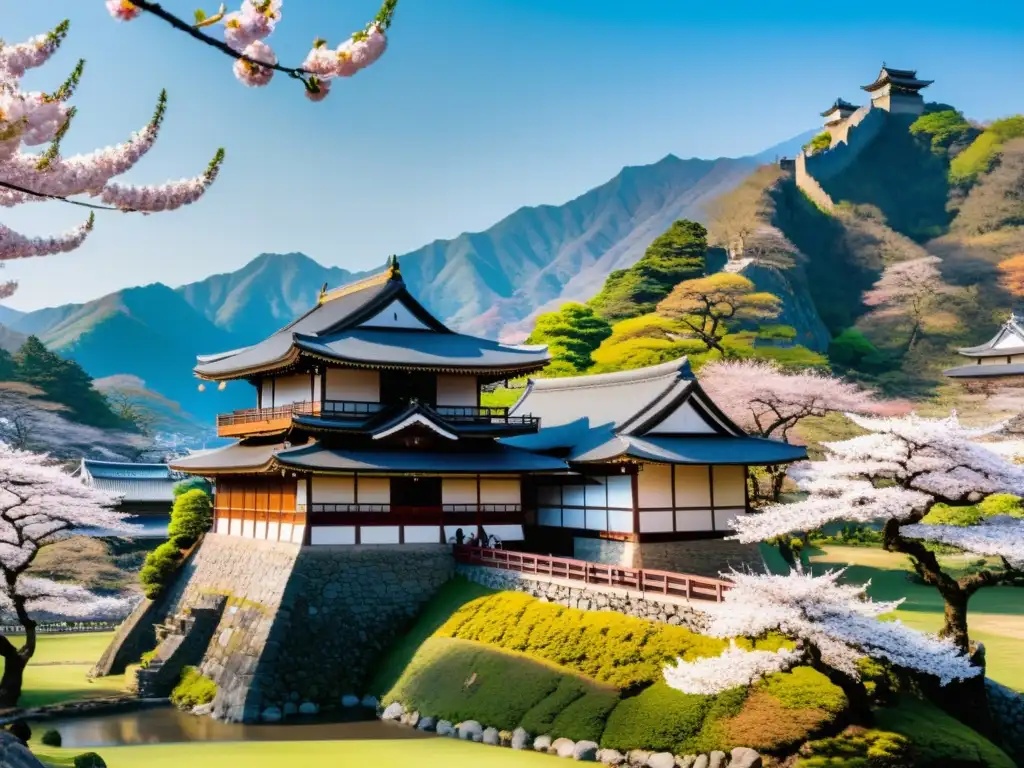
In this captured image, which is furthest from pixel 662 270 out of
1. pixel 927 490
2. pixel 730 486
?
pixel 927 490

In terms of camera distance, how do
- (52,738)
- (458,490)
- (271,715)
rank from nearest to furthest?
1. (52,738)
2. (271,715)
3. (458,490)

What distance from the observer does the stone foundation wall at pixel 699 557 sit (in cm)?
2720

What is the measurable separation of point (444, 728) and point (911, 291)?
74.4 m

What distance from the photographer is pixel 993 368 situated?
5884cm

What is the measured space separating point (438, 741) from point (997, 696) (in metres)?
11.8

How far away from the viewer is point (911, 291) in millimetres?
84625

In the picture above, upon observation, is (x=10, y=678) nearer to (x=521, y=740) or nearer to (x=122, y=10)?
(x=521, y=740)

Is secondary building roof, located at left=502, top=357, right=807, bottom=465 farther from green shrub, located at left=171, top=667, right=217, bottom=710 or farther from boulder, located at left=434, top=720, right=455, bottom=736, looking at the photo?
green shrub, located at left=171, top=667, right=217, bottom=710

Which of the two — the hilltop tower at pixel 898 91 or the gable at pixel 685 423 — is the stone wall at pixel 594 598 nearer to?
the gable at pixel 685 423

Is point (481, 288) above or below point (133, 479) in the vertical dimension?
above

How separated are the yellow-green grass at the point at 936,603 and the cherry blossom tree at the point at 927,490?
4.04 meters

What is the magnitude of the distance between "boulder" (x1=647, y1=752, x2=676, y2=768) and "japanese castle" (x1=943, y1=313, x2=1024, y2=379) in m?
47.7

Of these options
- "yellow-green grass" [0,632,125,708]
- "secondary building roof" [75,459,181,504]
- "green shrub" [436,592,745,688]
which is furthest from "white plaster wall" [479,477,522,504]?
"secondary building roof" [75,459,181,504]

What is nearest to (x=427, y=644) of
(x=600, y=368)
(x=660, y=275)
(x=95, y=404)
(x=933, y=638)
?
(x=933, y=638)
